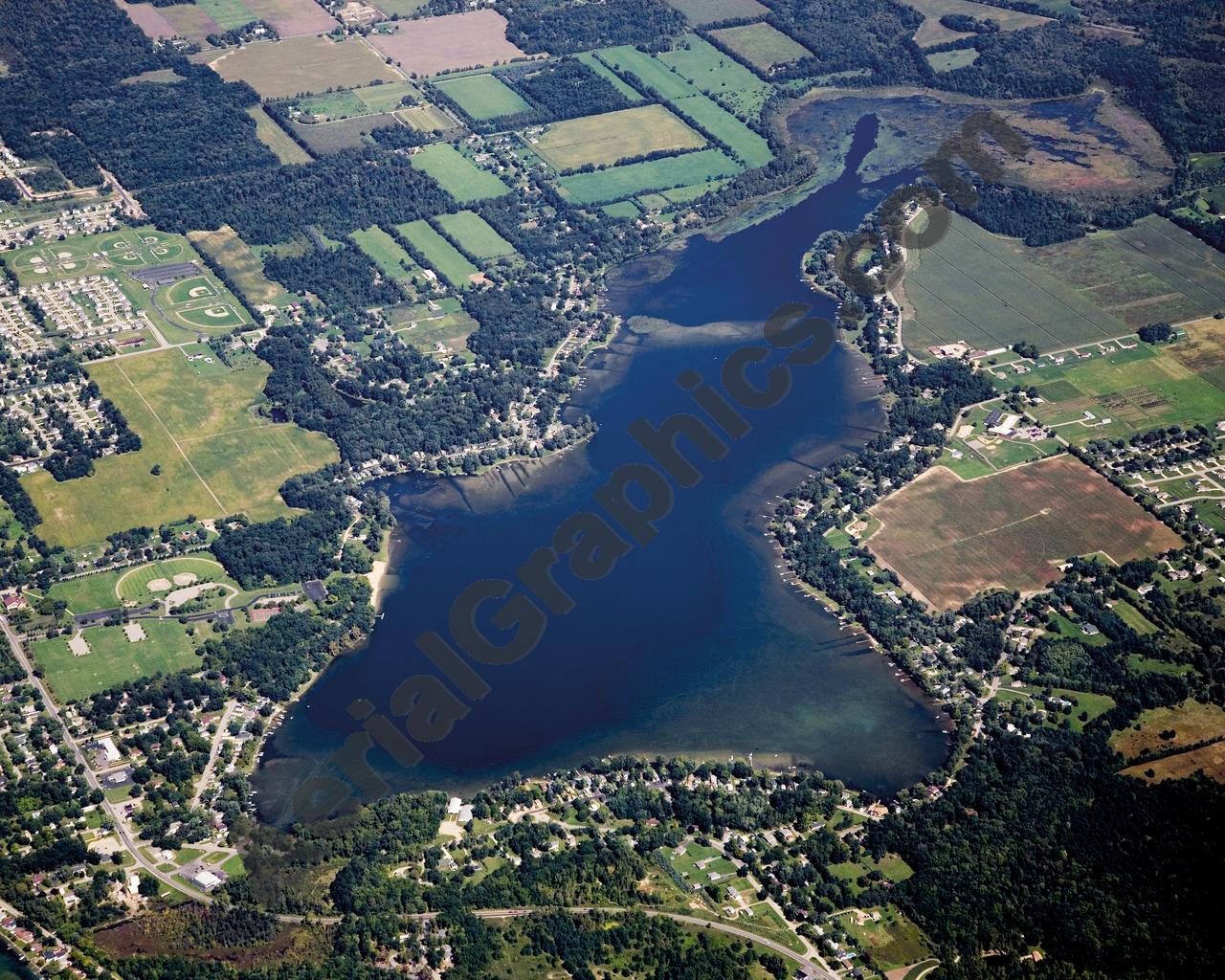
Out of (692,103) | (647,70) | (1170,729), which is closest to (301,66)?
(647,70)

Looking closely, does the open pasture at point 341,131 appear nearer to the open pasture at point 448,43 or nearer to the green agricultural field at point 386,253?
the open pasture at point 448,43

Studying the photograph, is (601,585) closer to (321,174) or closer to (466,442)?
(466,442)

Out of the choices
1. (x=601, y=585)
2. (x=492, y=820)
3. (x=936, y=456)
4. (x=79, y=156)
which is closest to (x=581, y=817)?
(x=492, y=820)

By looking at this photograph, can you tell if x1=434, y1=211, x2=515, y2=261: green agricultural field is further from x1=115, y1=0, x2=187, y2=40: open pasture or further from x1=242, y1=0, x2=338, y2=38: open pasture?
x1=115, y1=0, x2=187, y2=40: open pasture

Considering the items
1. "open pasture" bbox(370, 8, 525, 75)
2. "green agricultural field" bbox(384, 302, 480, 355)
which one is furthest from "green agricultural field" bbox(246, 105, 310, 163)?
"green agricultural field" bbox(384, 302, 480, 355)

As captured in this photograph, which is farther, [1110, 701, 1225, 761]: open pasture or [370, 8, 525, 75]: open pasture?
[370, 8, 525, 75]: open pasture

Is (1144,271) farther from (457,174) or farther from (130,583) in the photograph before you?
(130,583)
